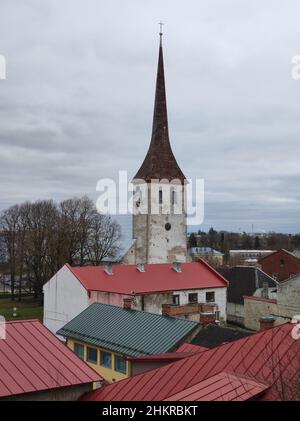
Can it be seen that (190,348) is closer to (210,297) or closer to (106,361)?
(106,361)

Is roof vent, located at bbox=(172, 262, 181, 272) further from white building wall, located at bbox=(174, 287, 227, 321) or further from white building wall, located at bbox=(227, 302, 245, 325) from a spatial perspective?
white building wall, located at bbox=(227, 302, 245, 325)

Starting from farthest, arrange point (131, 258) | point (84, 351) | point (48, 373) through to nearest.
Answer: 1. point (131, 258)
2. point (84, 351)
3. point (48, 373)

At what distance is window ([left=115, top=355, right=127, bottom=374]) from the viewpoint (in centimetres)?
1994

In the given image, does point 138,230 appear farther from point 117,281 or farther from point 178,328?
point 178,328

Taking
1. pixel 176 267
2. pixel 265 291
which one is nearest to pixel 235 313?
pixel 265 291

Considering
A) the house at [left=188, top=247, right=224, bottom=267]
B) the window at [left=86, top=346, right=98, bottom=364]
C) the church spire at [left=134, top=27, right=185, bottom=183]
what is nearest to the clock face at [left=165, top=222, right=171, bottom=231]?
the church spire at [left=134, top=27, right=185, bottom=183]

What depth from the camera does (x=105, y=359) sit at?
2119cm

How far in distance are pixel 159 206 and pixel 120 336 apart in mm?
22016

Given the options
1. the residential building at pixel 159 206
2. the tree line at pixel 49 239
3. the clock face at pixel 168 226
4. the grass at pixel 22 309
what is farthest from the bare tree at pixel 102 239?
the clock face at pixel 168 226

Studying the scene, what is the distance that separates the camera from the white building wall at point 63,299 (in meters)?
30.8

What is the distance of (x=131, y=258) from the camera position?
148 ft

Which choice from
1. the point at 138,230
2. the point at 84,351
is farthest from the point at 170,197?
the point at 84,351

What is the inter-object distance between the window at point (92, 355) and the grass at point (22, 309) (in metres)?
19.3
